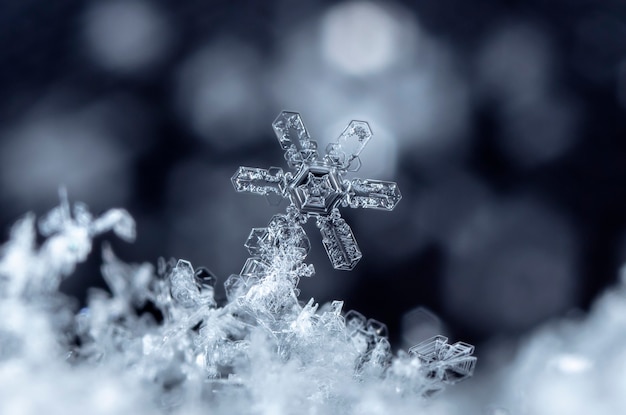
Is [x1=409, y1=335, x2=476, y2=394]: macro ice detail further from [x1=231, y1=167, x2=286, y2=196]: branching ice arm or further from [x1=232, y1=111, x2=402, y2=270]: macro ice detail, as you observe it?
[x1=231, y1=167, x2=286, y2=196]: branching ice arm

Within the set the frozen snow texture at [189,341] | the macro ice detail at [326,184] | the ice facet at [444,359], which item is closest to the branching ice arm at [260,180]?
the macro ice detail at [326,184]

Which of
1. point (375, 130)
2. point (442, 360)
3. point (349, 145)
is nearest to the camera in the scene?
point (442, 360)

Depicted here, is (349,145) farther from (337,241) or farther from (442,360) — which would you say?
(442,360)

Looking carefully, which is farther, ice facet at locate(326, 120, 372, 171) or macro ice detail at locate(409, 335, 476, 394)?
ice facet at locate(326, 120, 372, 171)

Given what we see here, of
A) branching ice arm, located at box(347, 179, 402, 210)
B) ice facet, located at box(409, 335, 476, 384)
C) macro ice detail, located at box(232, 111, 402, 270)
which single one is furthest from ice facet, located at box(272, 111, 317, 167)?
ice facet, located at box(409, 335, 476, 384)

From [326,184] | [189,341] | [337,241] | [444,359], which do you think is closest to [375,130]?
[326,184]

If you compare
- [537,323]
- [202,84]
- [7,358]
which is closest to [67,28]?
[202,84]

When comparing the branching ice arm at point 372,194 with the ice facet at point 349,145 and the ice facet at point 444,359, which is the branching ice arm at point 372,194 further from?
the ice facet at point 444,359
